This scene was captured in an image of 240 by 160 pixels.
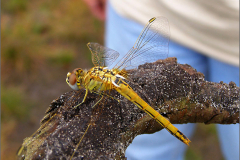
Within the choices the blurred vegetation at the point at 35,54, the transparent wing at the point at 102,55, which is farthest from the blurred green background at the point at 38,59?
the transparent wing at the point at 102,55

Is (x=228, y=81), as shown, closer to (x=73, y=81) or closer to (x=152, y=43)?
(x=152, y=43)

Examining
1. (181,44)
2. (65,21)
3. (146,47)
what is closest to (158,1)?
(181,44)

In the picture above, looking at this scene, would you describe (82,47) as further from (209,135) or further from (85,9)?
(209,135)

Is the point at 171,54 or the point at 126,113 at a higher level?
the point at 171,54

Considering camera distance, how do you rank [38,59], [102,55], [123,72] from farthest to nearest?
1. [38,59]
2. [102,55]
3. [123,72]

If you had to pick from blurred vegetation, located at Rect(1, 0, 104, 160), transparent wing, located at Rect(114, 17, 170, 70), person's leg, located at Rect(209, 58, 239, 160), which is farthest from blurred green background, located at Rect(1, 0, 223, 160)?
transparent wing, located at Rect(114, 17, 170, 70)

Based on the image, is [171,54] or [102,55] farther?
[171,54]

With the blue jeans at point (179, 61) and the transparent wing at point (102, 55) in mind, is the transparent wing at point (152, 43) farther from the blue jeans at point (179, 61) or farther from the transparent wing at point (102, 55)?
the blue jeans at point (179, 61)

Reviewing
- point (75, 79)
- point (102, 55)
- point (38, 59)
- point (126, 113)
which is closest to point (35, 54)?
point (38, 59)

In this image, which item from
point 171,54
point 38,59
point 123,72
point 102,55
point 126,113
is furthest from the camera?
point 38,59
